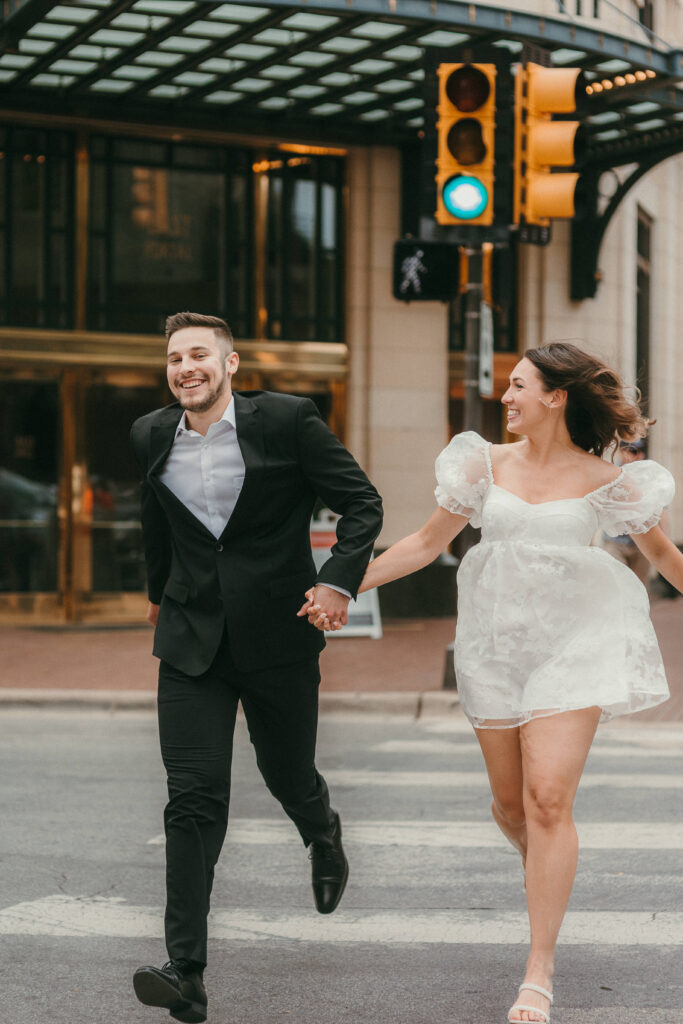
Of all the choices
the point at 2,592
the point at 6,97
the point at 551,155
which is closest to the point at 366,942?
the point at 551,155

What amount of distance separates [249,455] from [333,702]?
6.07 meters

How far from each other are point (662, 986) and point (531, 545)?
1.38 metres

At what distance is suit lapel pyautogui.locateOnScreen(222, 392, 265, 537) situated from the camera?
4129mm

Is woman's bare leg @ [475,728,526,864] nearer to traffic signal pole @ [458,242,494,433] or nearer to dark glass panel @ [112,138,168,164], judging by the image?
traffic signal pole @ [458,242,494,433]

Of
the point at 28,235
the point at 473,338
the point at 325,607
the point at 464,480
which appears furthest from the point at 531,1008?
A: the point at 28,235

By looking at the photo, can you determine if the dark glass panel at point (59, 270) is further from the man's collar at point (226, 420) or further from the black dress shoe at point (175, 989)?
the black dress shoe at point (175, 989)

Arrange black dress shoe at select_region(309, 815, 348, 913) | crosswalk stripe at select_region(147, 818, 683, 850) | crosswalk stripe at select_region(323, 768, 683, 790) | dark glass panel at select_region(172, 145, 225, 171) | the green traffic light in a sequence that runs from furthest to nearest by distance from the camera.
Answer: dark glass panel at select_region(172, 145, 225, 171) → the green traffic light → crosswalk stripe at select_region(323, 768, 683, 790) → crosswalk stripe at select_region(147, 818, 683, 850) → black dress shoe at select_region(309, 815, 348, 913)

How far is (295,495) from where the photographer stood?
426 cm

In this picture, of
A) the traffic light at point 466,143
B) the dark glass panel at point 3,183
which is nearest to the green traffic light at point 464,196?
the traffic light at point 466,143

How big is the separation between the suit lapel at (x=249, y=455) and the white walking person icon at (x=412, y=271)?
6830mm

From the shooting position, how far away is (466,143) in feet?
29.8

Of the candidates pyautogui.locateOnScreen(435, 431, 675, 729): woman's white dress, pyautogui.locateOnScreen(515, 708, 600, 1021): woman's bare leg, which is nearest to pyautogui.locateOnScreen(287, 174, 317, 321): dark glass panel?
pyautogui.locateOnScreen(435, 431, 675, 729): woman's white dress

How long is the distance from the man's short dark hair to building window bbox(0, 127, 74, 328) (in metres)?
10.8

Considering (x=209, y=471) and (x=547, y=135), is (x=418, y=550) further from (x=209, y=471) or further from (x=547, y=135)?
(x=547, y=135)
